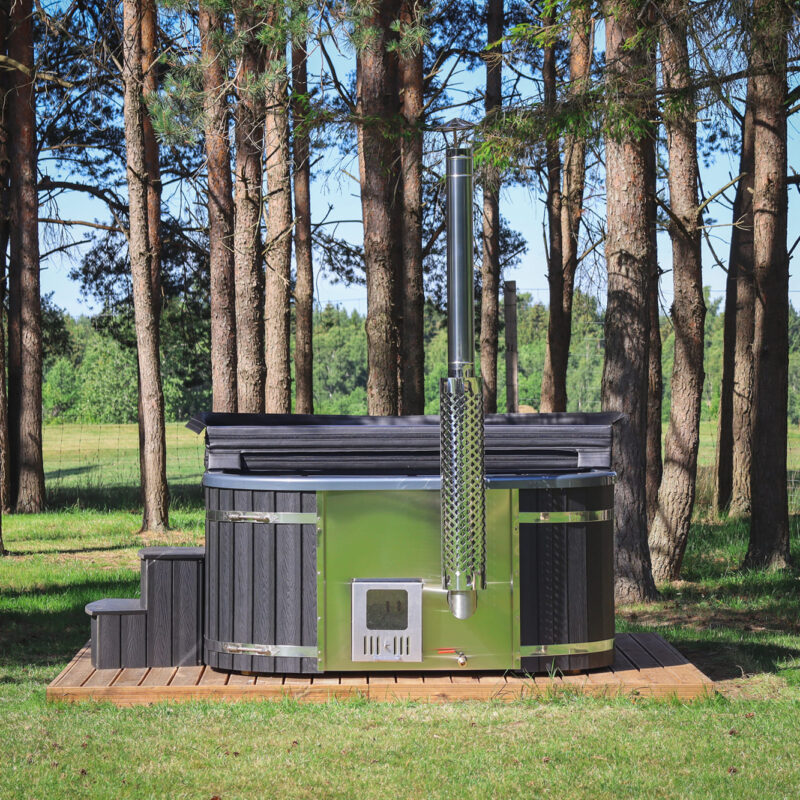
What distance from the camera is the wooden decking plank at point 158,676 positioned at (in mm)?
5406

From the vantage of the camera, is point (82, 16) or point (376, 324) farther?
point (82, 16)

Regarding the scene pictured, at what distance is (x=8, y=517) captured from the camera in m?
16.2

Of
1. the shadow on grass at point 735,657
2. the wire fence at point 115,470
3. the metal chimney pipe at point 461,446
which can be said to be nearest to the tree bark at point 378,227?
the wire fence at point 115,470

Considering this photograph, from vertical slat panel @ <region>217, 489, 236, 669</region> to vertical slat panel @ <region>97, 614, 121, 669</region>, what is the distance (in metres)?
0.57

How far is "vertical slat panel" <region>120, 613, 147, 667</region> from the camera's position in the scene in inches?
225

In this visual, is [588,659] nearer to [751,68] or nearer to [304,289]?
[751,68]

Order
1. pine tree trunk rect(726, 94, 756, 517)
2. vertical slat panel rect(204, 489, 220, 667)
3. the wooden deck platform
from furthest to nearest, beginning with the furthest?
pine tree trunk rect(726, 94, 756, 517), vertical slat panel rect(204, 489, 220, 667), the wooden deck platform

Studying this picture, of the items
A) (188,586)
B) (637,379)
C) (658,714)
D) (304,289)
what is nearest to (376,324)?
(637,379)

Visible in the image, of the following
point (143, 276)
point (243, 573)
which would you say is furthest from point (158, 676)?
point (143, 276)

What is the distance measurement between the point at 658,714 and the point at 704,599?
14.0ft

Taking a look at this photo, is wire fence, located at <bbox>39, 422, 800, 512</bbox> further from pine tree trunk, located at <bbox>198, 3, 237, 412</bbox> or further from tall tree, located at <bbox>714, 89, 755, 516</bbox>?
pine tree trunk, located at <bbox>198, 3, 237, 412</bbox>

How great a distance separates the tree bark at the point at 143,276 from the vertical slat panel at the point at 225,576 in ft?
28.0

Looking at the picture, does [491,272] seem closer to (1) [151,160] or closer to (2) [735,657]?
(1) [151,160]

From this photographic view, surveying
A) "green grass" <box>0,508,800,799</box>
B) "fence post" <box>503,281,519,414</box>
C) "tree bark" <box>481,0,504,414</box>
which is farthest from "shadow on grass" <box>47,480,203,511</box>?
"green grass" <box>0,508,800,799</box>
